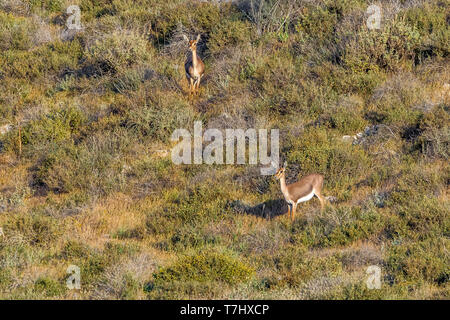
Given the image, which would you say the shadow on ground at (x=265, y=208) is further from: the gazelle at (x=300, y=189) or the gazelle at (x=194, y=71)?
the gazelle at (x=194, y=71)

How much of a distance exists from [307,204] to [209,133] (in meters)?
3.70

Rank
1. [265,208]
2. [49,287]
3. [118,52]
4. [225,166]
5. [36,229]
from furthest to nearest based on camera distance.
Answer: [118,52]
[225,166]
[265,208]
[36,229]
[49,287]

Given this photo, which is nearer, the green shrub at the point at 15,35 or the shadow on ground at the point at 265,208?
the shadow on ground at the point at 265,208

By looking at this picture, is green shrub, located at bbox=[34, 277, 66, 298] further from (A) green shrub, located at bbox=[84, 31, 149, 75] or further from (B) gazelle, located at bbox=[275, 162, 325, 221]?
(A) green shrub, located at bbox=[84, 31, 149, 75]

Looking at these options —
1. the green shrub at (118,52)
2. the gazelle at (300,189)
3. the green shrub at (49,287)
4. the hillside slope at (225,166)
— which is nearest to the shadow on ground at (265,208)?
the hillside slope at (225,166)

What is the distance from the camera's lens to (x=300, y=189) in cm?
1166

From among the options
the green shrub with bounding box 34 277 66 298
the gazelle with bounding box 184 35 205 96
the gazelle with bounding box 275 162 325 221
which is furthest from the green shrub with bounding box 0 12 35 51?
the green shrub with bounding box 34 277 66 298

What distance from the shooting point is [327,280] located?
8805 mm

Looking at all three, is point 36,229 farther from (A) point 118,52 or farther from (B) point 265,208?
(A) point 118,52

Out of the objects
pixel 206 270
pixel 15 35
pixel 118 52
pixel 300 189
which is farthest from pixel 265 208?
pixel 15 35

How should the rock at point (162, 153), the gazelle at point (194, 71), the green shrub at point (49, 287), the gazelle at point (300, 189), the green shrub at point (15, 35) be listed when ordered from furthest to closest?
the green shrub at point (15, 35) < the gazelle at point (194, 71) < the rock at point (162, 153) < the gazelle at point (300, 189) < the green shrub at point (49, 287)

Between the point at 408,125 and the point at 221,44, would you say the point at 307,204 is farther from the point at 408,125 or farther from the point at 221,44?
the point at 221,44

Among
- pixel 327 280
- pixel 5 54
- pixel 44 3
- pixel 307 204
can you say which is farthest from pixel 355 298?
pixel 44 3

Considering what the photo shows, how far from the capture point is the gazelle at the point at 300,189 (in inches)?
456
